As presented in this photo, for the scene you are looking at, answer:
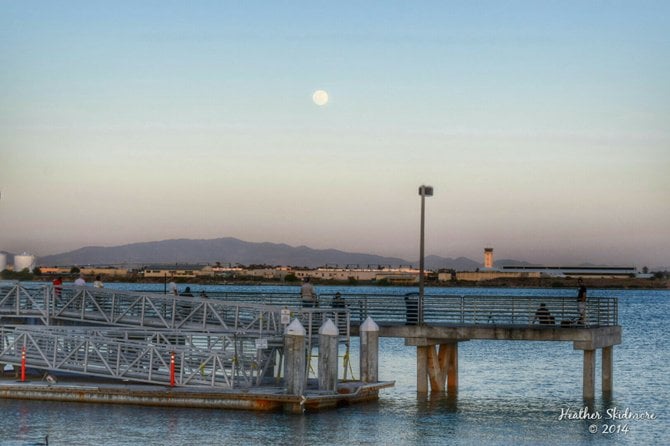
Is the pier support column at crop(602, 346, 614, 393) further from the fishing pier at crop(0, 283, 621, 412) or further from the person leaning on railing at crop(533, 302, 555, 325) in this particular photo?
the person leaning on railing at crop(533, 302, 555, 325)

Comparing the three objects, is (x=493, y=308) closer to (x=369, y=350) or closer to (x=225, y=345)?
(x=369, y=350)

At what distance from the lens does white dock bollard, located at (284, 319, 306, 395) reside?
34.9m

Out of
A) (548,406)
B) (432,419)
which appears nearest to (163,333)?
(432,419)

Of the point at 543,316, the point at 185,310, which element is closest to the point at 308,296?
the point at 185,310

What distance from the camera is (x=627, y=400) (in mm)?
46969

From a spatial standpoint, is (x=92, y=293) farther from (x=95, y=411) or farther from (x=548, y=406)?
(x=548, y=406)

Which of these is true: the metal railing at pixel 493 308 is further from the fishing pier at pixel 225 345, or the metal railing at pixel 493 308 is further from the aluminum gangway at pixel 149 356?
the aluminum gangway at pixel 149 356

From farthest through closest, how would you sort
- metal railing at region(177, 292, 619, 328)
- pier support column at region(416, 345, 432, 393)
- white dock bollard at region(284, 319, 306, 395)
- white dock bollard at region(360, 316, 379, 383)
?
pier support column at region(416, 345, 432, 393) < metal railing at region(177, 292, 619, 328) < white dock bollard at region(360, 316, 379, 383) < white dock bollard at region(284, 319, 306, 395)

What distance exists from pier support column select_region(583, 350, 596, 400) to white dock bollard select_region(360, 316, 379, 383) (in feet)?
24.7

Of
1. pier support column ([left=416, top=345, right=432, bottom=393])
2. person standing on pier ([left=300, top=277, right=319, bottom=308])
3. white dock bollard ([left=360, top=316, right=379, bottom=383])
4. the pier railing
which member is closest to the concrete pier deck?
white dock bollard ([left=360, top=316, right=379, bottom=383])

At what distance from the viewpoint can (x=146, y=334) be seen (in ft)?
127

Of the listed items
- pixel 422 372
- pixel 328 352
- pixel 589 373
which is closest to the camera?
pixel 328 352

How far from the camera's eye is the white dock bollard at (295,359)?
115 ft

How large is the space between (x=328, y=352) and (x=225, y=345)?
3527mm
